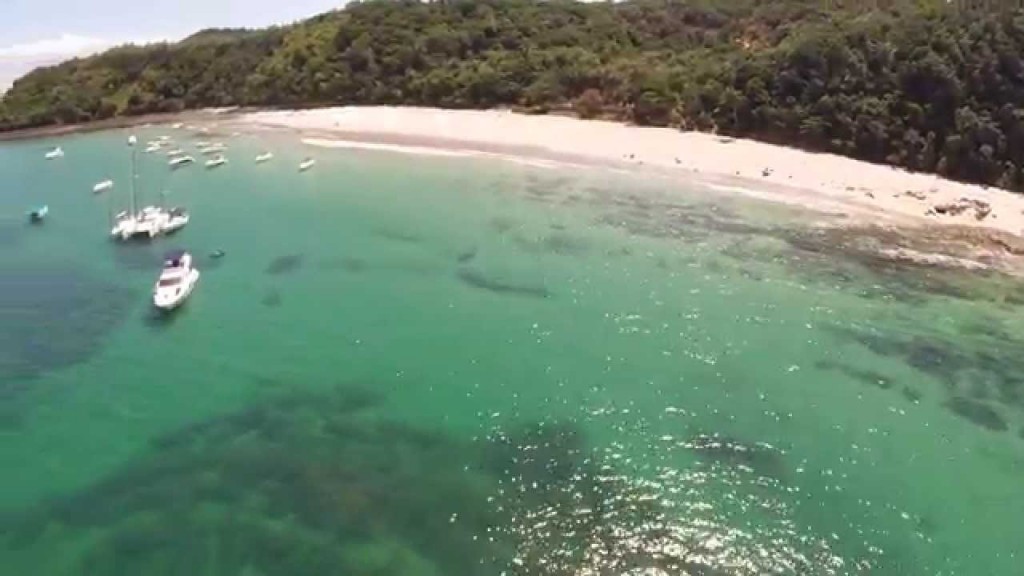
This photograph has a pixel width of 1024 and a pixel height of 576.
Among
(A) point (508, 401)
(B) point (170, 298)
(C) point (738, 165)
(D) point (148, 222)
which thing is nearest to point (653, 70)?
(C) point (738, 165)

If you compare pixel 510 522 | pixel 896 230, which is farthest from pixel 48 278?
pixel 896 230

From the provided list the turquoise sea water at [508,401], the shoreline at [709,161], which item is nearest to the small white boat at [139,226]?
the turquoise sea water at [508,401]

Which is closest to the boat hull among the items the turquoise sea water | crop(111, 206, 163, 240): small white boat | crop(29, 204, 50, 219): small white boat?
the turquoise sea water

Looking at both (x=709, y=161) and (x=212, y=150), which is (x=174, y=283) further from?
(x=709, y=161)

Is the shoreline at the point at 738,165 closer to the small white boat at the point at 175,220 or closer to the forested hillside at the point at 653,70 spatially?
the forested hillside at the point at 653,70

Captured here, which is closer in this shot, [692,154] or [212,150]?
[692,154]

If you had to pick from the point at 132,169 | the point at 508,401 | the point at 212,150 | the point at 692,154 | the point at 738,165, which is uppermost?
the point at 692,154

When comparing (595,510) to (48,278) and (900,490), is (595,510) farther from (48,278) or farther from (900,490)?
(48,278)
